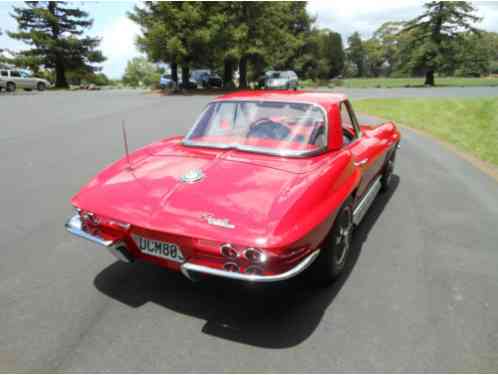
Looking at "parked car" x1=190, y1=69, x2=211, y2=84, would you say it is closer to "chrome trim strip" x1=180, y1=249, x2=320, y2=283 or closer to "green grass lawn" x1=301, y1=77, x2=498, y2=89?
"green grass lawn" x1=301, y1=77, x2=498, y2=89

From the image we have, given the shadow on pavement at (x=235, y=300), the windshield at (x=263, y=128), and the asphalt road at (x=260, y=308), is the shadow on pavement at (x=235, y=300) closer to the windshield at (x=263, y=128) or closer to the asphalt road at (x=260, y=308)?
the asphalt road at (x=260, y=308)

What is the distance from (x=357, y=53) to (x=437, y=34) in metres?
56.6

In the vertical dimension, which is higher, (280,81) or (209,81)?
(209,81)

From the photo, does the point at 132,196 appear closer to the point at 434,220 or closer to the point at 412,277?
the point at 412,277

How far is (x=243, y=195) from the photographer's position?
8.55 ft

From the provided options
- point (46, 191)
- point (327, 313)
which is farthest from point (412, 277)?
point (46, 191)

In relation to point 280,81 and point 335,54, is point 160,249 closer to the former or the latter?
point 280,81

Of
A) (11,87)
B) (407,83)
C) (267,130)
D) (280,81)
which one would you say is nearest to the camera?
(267,130)

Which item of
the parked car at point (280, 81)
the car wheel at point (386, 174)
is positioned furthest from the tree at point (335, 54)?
the car wheel at point (386, 174)

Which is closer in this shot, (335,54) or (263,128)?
(263,128)

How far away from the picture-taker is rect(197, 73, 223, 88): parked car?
32.8 metres

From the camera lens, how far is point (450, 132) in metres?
10.8

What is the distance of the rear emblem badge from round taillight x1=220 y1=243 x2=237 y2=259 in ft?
2.30

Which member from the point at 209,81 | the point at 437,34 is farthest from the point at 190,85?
the point at 437,34
